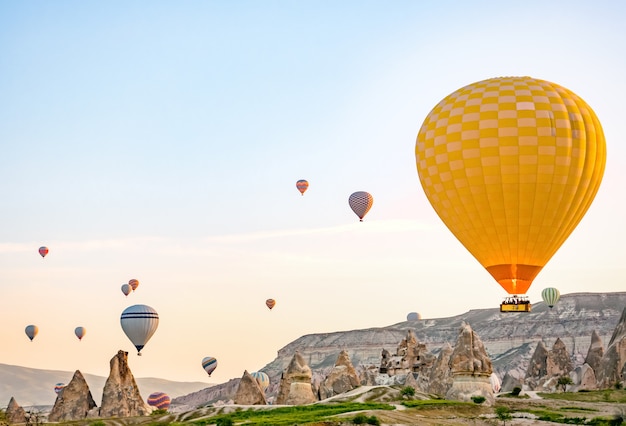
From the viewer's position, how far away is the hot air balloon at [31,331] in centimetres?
14688

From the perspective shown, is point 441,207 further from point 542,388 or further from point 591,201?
point 542,388

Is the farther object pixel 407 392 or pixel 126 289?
pixel 126 289

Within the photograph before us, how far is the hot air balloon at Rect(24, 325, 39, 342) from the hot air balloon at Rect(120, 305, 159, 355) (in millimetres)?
47862

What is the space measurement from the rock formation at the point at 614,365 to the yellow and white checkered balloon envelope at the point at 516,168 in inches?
1356

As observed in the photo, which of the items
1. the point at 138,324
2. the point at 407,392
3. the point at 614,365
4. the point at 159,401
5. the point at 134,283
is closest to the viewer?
the point at 407,392

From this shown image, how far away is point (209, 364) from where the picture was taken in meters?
141

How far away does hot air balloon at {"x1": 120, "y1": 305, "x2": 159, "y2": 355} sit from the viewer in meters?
104

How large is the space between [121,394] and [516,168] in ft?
159

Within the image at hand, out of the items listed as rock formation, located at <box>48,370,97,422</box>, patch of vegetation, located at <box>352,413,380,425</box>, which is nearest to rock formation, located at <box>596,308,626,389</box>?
patch of vegetation, located at <box>352,413,380,425</box>

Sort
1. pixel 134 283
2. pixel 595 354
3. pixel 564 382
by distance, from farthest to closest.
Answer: pixel 134 283 → pixel 595 354 → pixel 564 382

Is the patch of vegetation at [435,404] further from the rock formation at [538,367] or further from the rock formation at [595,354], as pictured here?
the rock formation at [538,367]

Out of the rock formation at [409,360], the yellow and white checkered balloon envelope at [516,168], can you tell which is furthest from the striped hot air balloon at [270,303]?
the yellow and white checkered balloon envelope at [516,168]

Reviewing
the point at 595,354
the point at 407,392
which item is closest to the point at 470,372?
the point at 407,392

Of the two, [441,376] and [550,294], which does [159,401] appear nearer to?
[441,376]
